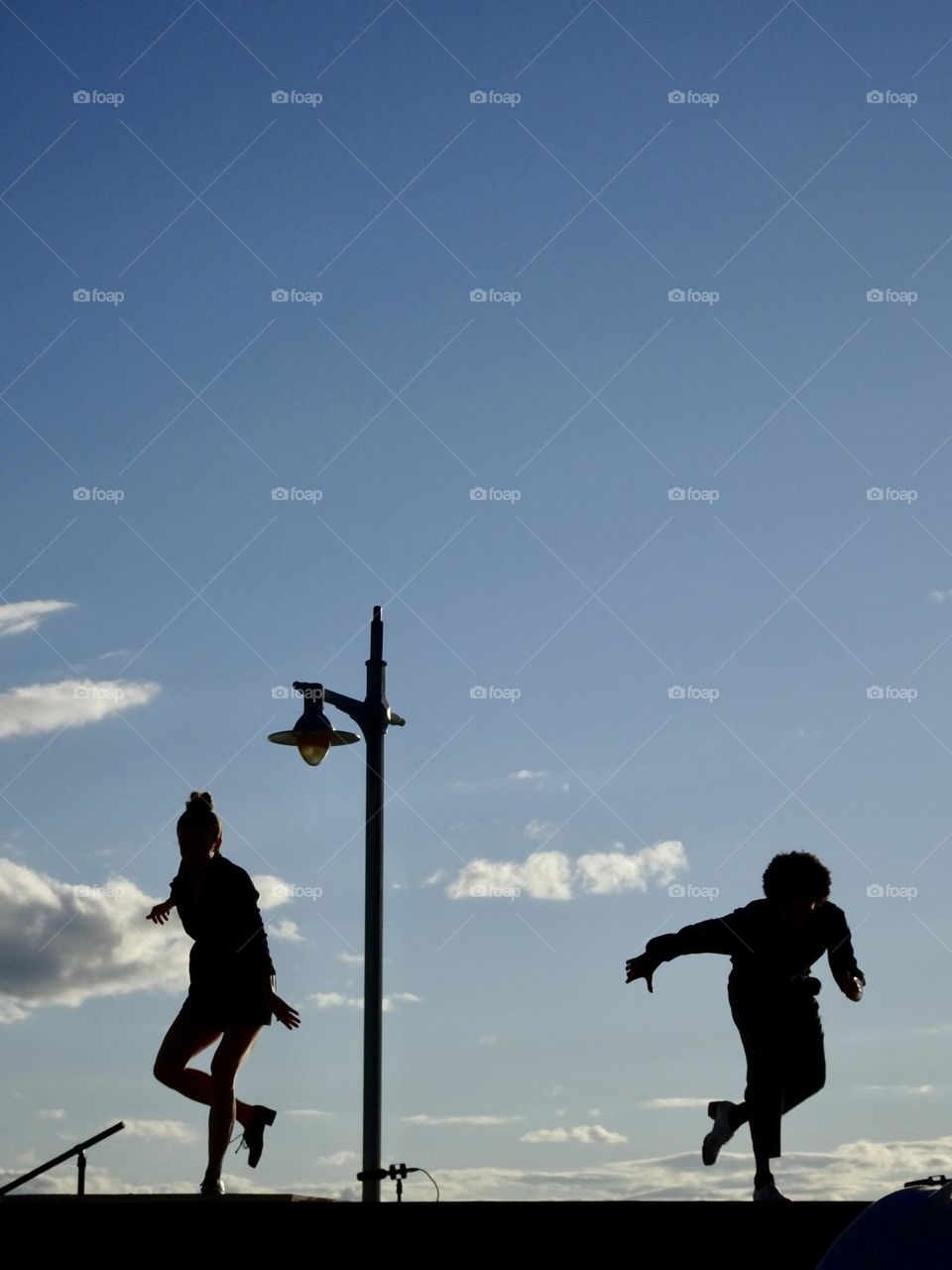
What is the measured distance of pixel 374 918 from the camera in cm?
1190

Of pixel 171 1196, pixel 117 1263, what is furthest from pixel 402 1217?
pixel 171 1196

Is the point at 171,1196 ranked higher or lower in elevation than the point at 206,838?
lower

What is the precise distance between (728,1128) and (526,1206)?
2.20 meters

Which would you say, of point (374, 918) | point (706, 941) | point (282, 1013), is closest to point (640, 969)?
point (706, 941)

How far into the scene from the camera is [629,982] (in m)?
8.34

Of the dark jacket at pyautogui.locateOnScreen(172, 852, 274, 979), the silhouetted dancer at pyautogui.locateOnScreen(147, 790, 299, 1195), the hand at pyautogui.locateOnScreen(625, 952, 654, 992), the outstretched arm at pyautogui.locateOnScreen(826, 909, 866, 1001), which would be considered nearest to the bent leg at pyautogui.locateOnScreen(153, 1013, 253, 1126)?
the silhouetted dancer at pyautogui.locateOnScreen(147, 790, 299, 1195)

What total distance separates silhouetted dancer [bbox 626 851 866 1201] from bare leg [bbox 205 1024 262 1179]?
1.95 meters

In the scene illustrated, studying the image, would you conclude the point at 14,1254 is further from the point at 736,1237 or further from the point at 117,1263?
the point at 736,1237

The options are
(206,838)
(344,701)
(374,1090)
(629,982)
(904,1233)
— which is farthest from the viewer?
(344,701)

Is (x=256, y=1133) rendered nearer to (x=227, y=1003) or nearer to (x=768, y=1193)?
(x=227, y=1003)

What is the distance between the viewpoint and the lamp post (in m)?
11.3

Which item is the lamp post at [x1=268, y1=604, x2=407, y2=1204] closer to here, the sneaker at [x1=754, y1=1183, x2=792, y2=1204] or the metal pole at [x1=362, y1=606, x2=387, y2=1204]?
the metal pole at [x1=362, y1=606, x2=387, y2=1204]

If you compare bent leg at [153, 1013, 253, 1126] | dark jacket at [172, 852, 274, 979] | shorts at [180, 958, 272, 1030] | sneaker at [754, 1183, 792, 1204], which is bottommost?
sneaker at [754, 1183, 792, 1204]

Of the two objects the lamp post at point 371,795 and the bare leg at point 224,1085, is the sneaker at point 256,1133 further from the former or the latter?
the lamp post at point 371,795
